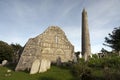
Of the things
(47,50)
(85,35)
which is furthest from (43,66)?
(85,35)

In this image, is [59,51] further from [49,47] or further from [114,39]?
[114,39]

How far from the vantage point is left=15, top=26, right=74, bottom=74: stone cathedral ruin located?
32.4m

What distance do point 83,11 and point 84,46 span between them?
36.6 ft

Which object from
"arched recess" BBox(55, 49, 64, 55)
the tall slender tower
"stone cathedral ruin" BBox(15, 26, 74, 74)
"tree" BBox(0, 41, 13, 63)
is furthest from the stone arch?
"tree" BBox(0, 41, 13, 63)

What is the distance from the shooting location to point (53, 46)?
37.1m

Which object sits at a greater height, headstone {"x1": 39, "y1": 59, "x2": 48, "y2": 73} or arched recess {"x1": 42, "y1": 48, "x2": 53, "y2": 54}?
arched recess {"x1": 42, "y1": 48, "x2": 53, "y2": 54}

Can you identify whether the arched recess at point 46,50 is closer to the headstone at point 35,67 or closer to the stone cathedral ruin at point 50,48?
Result: the stone cathedral ruin at point 50,48

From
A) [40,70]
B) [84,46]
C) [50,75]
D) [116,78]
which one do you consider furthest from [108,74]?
[84,46]

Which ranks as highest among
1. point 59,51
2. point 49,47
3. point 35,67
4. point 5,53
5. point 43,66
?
point 5,53

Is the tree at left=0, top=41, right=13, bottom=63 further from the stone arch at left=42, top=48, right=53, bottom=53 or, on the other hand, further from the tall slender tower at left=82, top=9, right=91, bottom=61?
the stone arch at left=42, top=48, right=53, bottom=53

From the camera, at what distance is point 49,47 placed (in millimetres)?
36688

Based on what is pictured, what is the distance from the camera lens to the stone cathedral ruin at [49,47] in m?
32.4

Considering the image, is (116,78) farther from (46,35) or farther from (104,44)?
(104,44)

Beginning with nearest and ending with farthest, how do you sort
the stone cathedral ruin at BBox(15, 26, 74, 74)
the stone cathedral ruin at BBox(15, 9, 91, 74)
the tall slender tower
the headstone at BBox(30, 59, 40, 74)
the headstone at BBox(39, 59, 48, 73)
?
the headstone at BBox(30, 59, 40, 74) → the headstone at BBox(39, 59, 48, 73) → the stone cathedral ruin at BBox(15, 26, 74, 74) → the stone cathedral ruin at BBox(15, 9, 91, 74) → the tall slender tower
